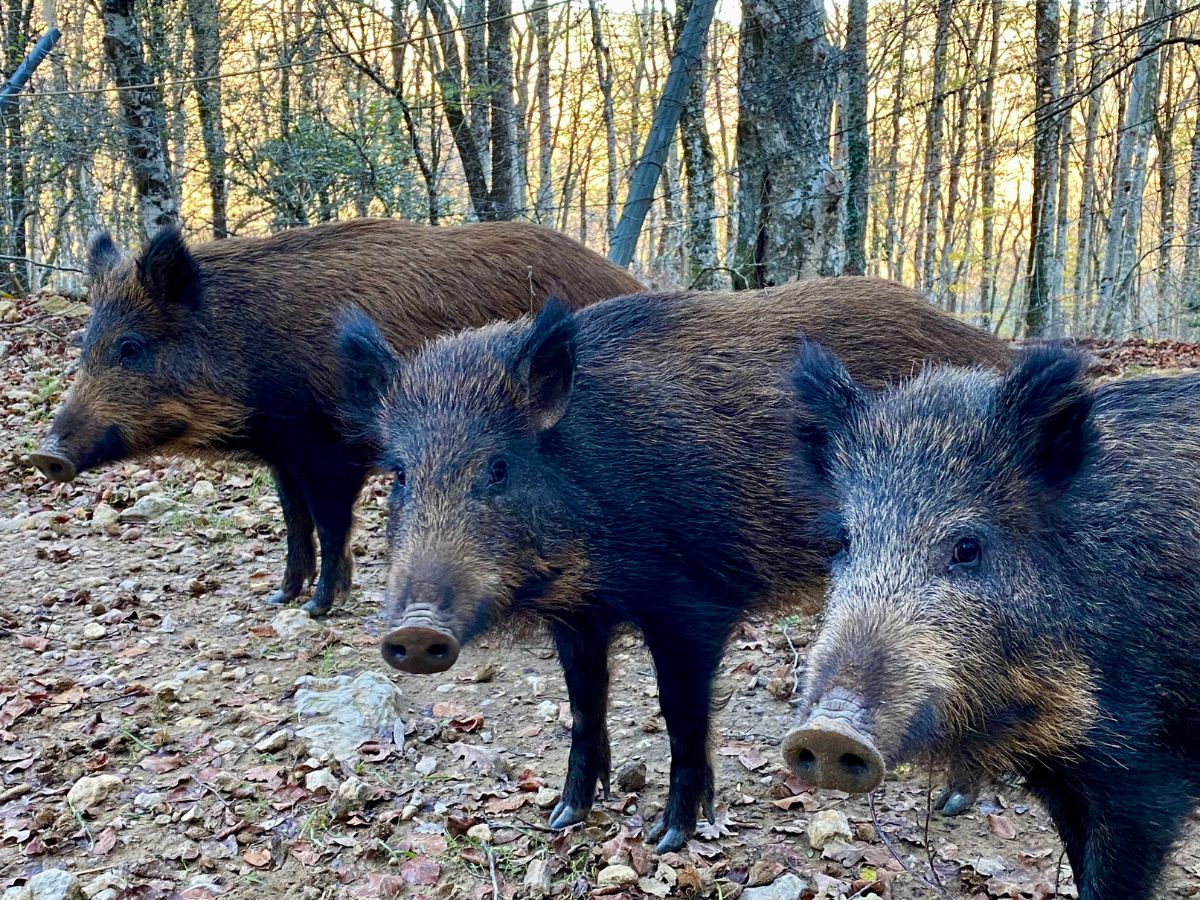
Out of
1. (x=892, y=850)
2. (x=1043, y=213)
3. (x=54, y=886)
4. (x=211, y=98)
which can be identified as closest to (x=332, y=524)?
(x=54, y=886)

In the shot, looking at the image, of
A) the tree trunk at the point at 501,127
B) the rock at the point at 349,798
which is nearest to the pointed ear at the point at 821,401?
the rock at the point at 349,798

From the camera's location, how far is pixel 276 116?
1315cm

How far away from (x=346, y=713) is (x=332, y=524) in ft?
4.49

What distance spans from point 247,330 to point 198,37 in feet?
33.1

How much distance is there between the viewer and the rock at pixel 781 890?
3.19 metres

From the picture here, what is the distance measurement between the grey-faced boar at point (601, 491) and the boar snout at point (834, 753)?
1.18 meters

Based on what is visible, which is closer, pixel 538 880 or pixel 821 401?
pixel 821 401

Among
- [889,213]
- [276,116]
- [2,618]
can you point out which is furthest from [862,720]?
[889,213]

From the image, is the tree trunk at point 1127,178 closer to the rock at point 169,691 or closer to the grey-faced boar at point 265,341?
the grey-faced boar at point 265,341

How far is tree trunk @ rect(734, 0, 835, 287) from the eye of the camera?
6.93 m

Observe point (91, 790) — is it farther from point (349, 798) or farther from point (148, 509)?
point (148, 509)

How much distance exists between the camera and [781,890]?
3215mm

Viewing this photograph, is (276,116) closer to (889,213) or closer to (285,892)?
(285,892)

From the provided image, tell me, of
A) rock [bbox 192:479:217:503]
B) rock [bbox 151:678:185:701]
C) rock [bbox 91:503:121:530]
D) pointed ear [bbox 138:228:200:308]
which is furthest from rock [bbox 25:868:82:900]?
rock [bbox 192:479:217:503]
